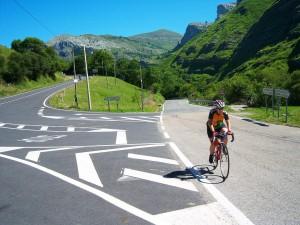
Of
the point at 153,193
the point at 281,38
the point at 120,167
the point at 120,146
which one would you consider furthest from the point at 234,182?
the point at 281,38

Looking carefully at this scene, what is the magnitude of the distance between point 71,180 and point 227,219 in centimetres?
454

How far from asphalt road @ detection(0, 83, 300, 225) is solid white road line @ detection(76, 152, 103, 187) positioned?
3 cm

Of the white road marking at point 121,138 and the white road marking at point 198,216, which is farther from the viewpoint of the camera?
the white road marking at point 121,138

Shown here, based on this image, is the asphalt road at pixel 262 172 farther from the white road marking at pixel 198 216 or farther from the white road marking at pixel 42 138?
the white road marking at pixel 42 138

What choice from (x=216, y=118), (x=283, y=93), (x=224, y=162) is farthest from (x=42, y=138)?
(x=283, y=93)

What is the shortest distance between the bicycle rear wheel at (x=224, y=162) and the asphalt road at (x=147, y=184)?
0.17m

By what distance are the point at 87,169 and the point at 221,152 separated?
12.4ft

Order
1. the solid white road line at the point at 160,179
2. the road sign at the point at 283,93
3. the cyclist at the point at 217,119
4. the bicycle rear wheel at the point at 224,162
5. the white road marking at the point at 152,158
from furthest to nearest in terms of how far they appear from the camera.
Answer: the road sign at the point at 283,93 < the white road marking at the point at 152,158 < the cyclist at the point at 217,119 < the bicycle rear wheel at the point at 224,162 < the solid white road line at the point at 160,179

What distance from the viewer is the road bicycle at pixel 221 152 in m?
8.90

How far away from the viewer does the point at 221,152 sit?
30.3ft

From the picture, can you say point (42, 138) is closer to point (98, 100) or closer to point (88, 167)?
point (88, 167)

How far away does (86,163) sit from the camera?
1137 centimetres

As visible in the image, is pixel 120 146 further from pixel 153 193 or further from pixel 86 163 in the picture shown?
pixel 153 193

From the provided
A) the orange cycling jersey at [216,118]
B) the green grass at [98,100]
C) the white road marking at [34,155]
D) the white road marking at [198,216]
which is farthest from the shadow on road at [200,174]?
the green grass at [98,100]
